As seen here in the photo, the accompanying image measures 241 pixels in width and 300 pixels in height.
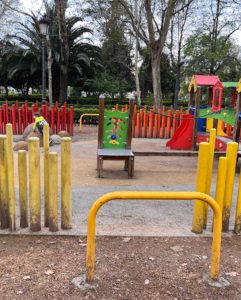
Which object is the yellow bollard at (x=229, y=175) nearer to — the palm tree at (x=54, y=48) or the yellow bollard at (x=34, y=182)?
the yellow bollard at (x=34, y=182)

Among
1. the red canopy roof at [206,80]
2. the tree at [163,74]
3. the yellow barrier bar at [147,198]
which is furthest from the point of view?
the tree at [163,74]

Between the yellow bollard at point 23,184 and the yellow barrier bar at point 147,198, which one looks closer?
the yellow barrier bar at point 147,198

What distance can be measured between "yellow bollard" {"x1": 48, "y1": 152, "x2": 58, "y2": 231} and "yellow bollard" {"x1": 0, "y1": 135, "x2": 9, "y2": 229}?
46cm

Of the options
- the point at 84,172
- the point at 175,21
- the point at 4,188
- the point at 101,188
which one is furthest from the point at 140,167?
the point at 175,21

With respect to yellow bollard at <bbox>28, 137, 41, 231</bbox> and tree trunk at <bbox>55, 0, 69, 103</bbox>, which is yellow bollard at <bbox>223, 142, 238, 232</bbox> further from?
tree trunk at <bbox>55, 0, 69, 103</bbox>

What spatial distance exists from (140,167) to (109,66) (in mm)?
28350

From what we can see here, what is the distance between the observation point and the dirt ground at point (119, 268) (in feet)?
8.68

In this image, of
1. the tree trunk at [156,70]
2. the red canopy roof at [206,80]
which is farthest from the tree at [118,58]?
the red canopy roof at [206,80]

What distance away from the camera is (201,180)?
3.55 m

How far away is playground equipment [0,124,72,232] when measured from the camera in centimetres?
342

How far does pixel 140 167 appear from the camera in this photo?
759 cm

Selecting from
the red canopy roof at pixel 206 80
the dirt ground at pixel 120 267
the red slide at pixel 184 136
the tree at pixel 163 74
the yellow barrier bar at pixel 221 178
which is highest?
the tree at pixel 163 74

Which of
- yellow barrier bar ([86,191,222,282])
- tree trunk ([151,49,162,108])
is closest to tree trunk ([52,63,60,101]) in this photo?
tree trunk ([151,49,162,108])

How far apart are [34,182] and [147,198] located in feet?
4.76
